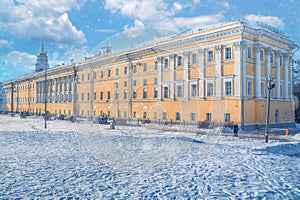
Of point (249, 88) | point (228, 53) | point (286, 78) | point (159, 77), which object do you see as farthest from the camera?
point (286, 78)

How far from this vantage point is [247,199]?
23.8 feet

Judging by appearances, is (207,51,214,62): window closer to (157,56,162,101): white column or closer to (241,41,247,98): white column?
(241,41,247,98): white column

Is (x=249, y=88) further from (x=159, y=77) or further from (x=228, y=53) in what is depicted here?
(x=159, y=77)

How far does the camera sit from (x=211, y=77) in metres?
32.1

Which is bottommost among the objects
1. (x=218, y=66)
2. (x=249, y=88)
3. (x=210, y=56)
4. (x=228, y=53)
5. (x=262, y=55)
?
(x=249, y=88)

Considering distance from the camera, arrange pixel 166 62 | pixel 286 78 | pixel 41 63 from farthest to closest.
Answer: pixel 41 63 → pixel 286 78 → pixel 166 62

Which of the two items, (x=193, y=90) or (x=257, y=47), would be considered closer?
(x=193, y=90)

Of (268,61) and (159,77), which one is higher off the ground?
(268,61)

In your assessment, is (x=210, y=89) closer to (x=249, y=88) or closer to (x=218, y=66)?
(x=218, y=66)

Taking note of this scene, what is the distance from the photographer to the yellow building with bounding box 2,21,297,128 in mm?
29255

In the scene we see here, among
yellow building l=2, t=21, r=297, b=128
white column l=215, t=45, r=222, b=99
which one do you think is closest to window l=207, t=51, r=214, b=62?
yellow building l=2, t=21, r=297, b=128

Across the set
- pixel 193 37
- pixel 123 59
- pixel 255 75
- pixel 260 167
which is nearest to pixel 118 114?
pixel 123 59

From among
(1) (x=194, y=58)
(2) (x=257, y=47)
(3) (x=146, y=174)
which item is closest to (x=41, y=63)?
(1) (x=194, y=58)

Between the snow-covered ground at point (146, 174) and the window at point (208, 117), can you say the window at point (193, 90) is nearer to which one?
the window at point (208, 117)
